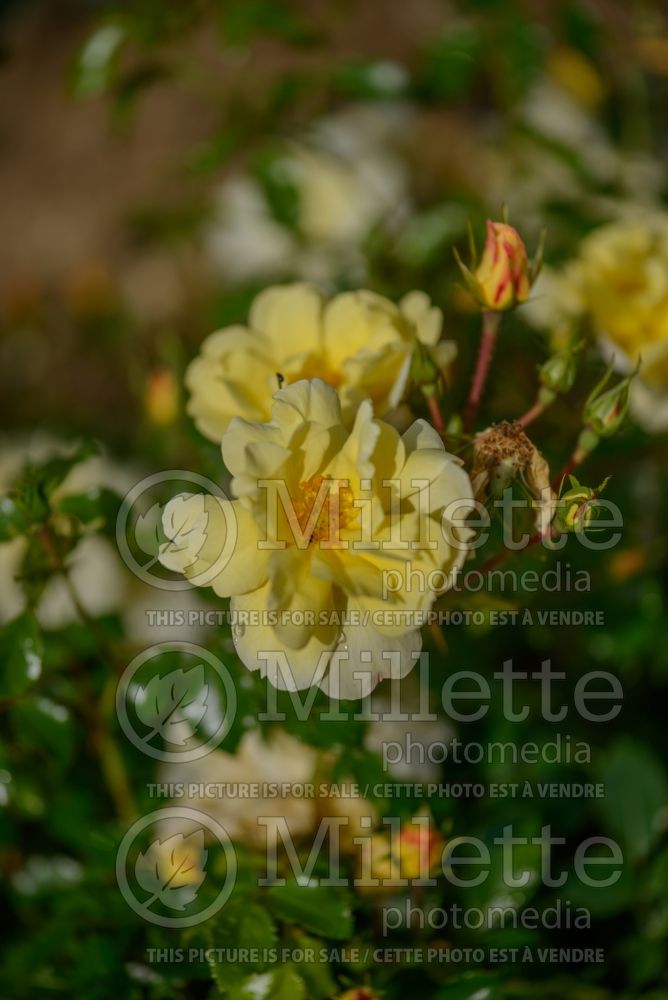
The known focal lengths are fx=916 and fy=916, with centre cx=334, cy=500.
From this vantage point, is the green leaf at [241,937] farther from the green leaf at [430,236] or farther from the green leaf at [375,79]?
the green leaf at [375,79]

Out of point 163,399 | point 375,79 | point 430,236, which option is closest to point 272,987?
point 163,399

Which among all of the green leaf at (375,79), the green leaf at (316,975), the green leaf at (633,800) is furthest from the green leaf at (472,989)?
the green leaf at (375,79)

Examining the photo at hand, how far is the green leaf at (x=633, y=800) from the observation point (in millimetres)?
559

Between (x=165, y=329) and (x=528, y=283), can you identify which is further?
(x=165, y=329)

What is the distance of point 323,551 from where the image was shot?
0.36 m

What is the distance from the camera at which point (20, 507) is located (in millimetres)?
436

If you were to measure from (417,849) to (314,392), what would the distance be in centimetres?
23

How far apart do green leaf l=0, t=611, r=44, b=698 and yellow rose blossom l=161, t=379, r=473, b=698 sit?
13 cm

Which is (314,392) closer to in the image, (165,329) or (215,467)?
(215,467)

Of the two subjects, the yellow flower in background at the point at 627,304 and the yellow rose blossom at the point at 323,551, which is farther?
the yellow flower in background at the point at 627,304

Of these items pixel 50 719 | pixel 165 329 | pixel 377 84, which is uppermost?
pixel 377 84

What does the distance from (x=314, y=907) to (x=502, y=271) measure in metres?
0.29

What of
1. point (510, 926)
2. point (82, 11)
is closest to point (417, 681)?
point (510, 926)

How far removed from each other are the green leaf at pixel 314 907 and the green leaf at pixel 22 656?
155mm
